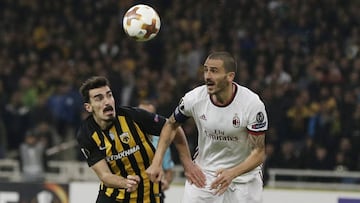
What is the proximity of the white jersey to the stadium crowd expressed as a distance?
17.5 feet

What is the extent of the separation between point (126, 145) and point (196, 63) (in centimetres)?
829

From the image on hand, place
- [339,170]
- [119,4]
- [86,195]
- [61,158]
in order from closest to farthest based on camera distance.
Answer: [86,195], [339,170], [61,158], [119,4]

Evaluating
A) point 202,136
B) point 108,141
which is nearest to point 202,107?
point 202,136

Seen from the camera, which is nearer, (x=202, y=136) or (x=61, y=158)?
(x=202, y=136)

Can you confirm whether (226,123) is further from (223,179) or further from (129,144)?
(129,144)

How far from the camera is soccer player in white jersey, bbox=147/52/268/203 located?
27.4 ft

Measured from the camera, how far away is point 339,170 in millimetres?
13812

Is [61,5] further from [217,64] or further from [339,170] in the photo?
[217,64]

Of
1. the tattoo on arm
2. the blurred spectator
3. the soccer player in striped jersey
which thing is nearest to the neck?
the tattoo on arm

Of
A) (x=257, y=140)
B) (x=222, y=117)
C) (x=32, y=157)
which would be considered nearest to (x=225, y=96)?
(x=222, y=117)

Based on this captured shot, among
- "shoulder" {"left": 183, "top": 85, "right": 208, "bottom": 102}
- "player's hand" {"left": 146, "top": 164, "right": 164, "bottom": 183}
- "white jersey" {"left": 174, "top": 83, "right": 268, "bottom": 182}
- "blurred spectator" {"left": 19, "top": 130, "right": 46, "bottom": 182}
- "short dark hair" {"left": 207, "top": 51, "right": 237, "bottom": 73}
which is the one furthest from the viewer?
"blurred spectator" {"left": 19, "top": 130, "right": 46, "bottom": 182}

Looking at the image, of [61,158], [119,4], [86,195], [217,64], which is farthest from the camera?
[119,4]

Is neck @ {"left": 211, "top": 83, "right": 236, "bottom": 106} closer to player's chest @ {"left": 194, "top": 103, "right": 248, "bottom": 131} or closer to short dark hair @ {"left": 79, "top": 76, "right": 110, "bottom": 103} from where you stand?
player's chest @ {"left": 194, "top": 103, "right": 248, "bottom": 131}

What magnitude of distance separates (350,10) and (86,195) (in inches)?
243
